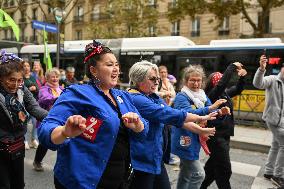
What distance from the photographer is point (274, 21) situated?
30.3 metres

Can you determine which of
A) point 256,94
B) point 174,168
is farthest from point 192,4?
point 174,168

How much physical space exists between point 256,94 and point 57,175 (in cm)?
1047

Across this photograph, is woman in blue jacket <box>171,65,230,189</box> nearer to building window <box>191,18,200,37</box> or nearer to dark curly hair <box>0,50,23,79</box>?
dark curly hair <box>0,50,23,79</box>

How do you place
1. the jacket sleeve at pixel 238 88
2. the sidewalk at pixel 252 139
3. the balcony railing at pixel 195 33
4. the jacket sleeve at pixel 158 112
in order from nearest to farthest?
the jacket sleeve at pixel 158 112 < the jacket sleeve at pixel 238 88 < the sidewalk at pixel 252 139 < the balcony railing at pixel 195 33

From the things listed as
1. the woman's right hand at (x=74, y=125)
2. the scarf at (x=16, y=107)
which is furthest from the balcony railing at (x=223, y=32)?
the woman's right hand at (x=74, y=125)

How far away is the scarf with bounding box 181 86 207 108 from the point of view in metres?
3.84

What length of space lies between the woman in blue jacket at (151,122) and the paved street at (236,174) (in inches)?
84.1

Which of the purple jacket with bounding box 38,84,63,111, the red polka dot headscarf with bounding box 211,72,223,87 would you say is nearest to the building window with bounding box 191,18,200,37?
the purple jacket with bounding box 38,84,63,111

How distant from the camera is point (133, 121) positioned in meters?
2.17

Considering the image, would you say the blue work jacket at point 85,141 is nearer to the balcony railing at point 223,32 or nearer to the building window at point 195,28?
the balcony railing at point 223,32

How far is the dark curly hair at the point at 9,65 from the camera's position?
10.7ft

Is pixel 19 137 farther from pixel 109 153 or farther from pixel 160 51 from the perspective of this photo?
pixel 160 51

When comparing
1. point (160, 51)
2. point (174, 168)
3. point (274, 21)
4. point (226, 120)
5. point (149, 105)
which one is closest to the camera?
point (149, 105)

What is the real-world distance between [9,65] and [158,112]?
1431mm
